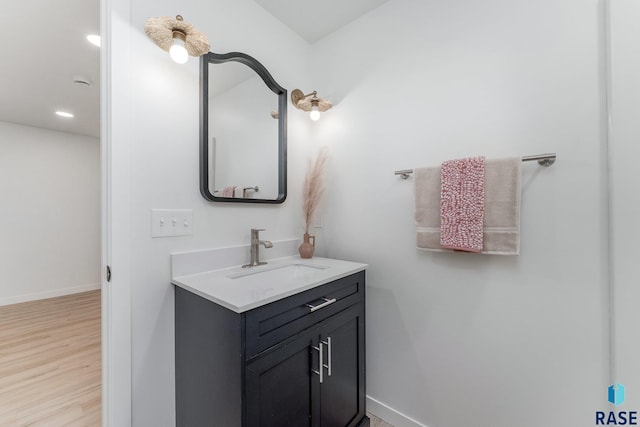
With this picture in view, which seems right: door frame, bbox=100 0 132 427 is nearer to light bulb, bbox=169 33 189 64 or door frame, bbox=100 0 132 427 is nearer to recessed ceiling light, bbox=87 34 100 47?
light bulb, bbox=169 33 189 64

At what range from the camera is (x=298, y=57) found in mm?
1830

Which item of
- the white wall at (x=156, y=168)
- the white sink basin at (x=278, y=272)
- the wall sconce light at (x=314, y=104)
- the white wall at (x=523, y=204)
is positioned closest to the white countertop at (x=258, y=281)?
the white sink basin at (x=278, y=272)

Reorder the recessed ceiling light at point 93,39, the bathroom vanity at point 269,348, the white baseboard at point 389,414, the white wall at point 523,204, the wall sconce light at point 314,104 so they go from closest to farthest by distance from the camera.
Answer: the bathroom vanity at point 269,348 → the white wall at point 523,204 → the white baseboard at point 389,414 → the wall sconce light at point 314,104 → the recessed ceiling light at point 93,39

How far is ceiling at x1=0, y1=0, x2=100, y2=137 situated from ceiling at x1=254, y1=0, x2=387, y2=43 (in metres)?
1.04

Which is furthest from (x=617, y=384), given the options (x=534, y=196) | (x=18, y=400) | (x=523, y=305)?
(x=18, y=400)

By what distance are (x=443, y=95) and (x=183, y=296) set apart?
1581 mm

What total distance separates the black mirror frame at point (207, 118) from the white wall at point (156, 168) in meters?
0.03

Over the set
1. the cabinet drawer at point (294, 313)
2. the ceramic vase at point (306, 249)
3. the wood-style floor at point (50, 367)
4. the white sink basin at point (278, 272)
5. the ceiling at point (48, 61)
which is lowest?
the wood-style floor at point (50, 367)

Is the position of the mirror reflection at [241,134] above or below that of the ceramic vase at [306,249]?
above

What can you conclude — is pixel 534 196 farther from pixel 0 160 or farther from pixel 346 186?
pixel 0 160

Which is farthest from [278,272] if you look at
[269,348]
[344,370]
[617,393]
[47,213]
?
[47,213]

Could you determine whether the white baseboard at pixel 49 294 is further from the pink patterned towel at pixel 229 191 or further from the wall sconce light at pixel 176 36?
the wall sconce light at pixel 176 36

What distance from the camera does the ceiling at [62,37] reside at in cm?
152

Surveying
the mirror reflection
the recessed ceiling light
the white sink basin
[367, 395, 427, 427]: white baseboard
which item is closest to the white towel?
the white sink basin
